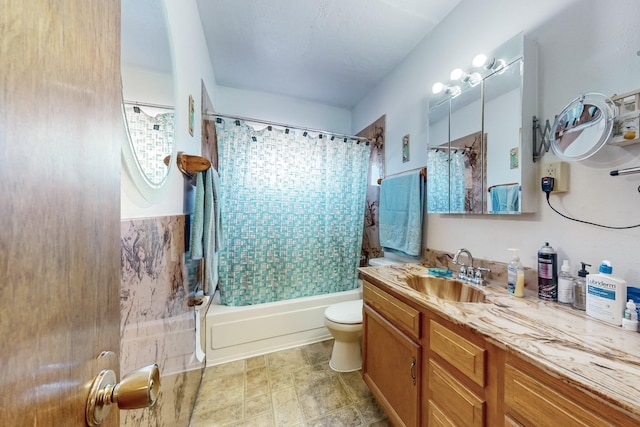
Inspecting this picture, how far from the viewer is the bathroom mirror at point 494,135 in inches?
43.9

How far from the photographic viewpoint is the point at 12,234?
21 centimetres

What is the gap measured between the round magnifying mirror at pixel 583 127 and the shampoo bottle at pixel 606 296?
0.45m

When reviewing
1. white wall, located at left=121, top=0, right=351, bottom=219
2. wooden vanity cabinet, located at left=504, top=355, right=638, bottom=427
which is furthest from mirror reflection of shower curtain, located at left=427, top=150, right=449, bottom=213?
white wall, located at left=121, top=0, right=351, bottom=219

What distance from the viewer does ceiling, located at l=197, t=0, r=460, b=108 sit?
152cm

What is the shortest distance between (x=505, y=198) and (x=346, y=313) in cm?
125

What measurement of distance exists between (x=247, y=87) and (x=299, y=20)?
105 centimetres

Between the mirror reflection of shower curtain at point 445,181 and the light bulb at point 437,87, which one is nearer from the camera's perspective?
the mirror reflection of shower curtain at point 445,181

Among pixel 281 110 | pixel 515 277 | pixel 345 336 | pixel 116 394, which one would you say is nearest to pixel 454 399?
pixel 515 277

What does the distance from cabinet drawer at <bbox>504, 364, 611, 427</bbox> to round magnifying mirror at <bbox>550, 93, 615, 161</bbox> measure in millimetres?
887

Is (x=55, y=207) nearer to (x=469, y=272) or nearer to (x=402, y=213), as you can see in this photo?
(x=469, y=272)

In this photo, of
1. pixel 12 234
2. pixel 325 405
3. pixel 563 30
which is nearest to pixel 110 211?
pixel 12 234

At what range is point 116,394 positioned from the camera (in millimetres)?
359

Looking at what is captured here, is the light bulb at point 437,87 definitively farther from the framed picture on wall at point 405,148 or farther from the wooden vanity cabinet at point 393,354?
the wooden vanity cabinet at point 393,354

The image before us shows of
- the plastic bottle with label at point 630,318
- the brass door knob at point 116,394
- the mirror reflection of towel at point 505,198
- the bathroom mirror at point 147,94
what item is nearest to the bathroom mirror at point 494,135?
the mirror reflection of towel at point 505,198
